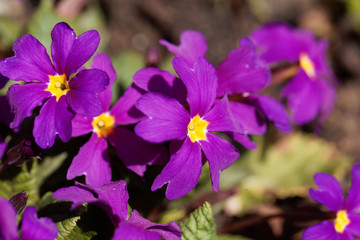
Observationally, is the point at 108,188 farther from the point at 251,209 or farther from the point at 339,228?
the point at 251,209

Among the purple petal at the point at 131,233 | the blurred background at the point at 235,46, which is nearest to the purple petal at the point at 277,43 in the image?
the blurred background at the point at 235,46

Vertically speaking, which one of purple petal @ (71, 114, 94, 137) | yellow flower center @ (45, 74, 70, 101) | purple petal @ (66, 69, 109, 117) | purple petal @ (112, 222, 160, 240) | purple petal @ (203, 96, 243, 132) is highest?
purple petal @ (66, 69, 109, 117)

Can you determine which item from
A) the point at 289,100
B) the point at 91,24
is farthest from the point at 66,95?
the point at 91,24

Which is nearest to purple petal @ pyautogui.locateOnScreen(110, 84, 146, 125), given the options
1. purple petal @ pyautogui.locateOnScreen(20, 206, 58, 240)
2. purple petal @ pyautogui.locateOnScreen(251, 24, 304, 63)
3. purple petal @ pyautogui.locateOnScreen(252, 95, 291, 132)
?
purple petal @ pyautogui.locateOnScreen(252, 95, 291, 132)

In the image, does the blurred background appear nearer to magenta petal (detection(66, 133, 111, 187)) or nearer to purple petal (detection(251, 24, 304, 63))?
magenta petal (detection(66, 133, 111, 187))

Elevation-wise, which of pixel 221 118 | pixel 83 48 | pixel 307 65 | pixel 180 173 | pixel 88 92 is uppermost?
pixel 83 48

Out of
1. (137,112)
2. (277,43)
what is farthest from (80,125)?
(277,43)

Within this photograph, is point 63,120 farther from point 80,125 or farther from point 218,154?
point 218,154
